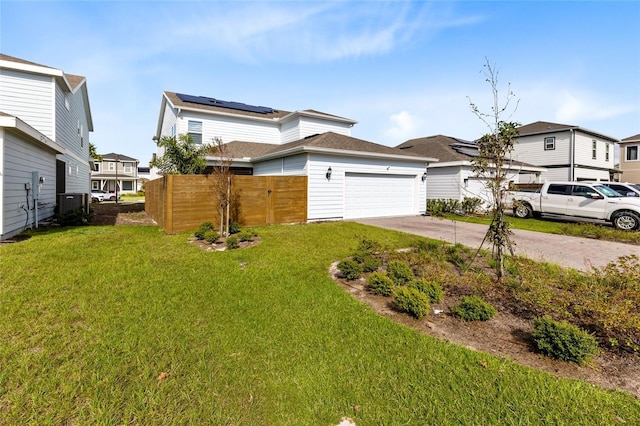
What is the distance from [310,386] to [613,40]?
12.7 m

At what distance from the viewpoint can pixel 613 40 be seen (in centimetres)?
855

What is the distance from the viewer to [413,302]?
3680mm

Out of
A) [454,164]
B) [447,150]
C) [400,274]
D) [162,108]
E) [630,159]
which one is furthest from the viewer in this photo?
[630,159]

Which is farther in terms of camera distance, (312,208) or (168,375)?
(312,208)

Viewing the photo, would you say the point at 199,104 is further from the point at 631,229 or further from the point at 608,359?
the point at 631,229

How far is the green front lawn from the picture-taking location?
2.18m

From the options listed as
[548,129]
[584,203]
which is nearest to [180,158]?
[584,203]


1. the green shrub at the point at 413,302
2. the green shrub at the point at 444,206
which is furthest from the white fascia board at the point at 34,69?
the green shrub at the point at 444,206

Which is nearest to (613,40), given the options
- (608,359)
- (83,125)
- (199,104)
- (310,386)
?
(608,359)

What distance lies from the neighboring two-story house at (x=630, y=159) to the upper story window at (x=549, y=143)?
11.2m

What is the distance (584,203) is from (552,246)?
262 inches

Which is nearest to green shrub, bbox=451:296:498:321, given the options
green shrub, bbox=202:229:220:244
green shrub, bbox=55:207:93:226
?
green shrub, bbox=202:229:220:244

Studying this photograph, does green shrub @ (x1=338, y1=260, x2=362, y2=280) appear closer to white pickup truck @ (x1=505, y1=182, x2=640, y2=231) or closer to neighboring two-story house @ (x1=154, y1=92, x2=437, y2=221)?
neighboring two-story house @ (x1=154, y1=92, x2=437, y2=221)

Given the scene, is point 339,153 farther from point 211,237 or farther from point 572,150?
point 572,150
